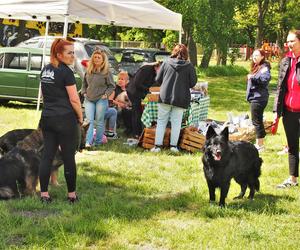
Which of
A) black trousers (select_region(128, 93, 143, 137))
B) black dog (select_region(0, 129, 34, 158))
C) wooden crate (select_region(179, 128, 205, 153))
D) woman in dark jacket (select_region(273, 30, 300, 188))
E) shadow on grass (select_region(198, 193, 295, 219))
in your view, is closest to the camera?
shadow on grass (select_region(198, 193, 295, 219))

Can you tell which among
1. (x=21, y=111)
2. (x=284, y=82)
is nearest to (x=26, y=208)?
(x=284, y=82)

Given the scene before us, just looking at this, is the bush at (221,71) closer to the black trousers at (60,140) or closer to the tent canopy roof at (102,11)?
the tent canopy roof at (102,11)

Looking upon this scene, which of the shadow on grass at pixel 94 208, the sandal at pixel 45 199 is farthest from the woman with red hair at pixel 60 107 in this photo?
the shadow on grass at pixel 94 208

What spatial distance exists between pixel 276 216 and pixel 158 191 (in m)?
1.62

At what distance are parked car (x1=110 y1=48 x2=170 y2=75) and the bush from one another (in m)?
11.2

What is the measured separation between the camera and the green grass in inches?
174

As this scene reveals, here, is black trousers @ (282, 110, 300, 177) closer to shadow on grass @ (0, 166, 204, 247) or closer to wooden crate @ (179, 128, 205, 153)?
shadow on grass @ (0, 166, 204, 247)

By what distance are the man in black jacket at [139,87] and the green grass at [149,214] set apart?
6.73ft

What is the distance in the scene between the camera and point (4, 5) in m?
9.47

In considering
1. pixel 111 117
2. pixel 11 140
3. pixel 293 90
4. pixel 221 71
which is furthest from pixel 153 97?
pixel 221 71

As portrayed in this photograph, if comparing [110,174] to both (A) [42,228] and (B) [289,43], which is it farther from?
(B) [289,43]

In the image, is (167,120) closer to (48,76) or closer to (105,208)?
(105,208)

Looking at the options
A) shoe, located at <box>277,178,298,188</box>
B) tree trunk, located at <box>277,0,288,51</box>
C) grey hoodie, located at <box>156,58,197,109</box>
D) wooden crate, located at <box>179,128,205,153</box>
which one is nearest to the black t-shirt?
shoe, located at <box>277,178,298,188</box>

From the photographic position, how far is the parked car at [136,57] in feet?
46.4
